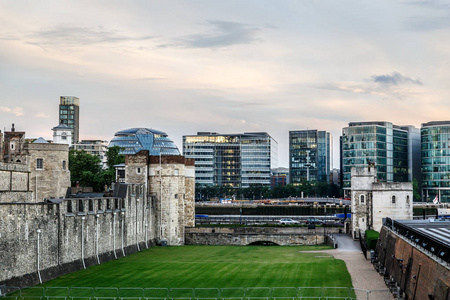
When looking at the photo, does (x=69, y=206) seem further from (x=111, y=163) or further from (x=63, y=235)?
(x=111, y=163)

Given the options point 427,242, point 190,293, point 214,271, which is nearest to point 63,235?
point 214,271

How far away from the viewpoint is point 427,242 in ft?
124

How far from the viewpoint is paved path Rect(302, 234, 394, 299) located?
153 feet

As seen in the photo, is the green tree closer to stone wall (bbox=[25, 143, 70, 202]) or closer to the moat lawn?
stone wall (bbox=[25, 143, 70, 202])

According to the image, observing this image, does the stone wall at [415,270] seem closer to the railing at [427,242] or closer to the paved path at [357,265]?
the railing at [427,242]

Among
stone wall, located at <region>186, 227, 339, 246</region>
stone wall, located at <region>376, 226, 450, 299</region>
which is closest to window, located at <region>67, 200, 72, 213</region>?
stone wall, located at <region>376, 226, 450, 299</region>

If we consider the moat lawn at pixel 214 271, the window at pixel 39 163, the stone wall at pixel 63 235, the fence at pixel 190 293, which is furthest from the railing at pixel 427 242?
the window at pixel 39 163

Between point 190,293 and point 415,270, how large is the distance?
15005mm

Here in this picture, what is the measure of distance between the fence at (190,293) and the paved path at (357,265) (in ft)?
6.76

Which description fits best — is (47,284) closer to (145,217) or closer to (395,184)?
(145,217)

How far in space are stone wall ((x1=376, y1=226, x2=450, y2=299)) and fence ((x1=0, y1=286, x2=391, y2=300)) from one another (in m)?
2.27

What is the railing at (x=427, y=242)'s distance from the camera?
32875 millimetres

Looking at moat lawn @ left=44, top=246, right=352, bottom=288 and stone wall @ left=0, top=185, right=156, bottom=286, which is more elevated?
stone wall @ left=0, top=185, right=156, bottom=286

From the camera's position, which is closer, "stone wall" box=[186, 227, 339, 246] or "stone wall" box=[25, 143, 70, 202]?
"stone wall" box=[25, 143, 70, 202]
